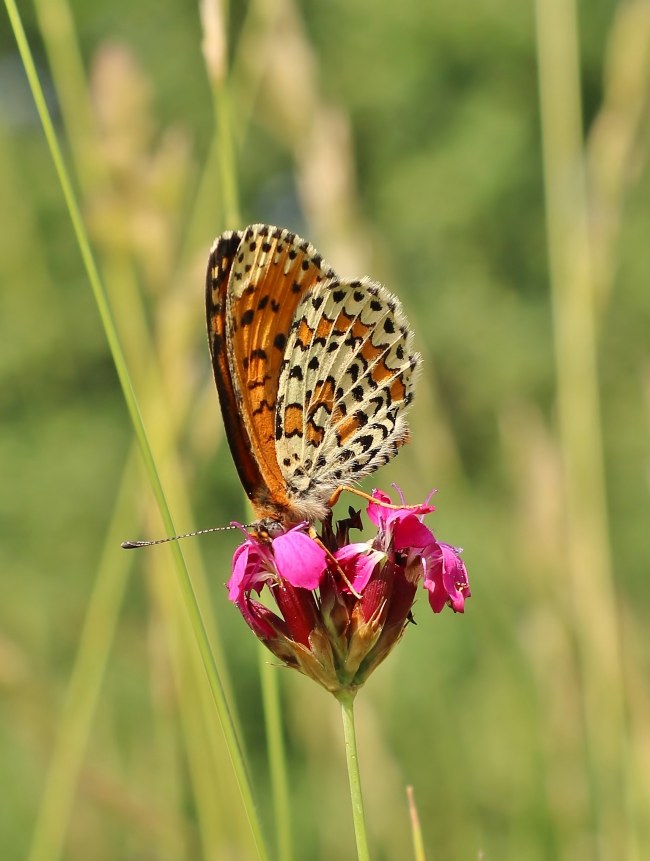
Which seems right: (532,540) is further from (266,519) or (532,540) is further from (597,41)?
(597,41)

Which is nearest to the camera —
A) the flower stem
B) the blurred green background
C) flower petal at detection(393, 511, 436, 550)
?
the flower stem

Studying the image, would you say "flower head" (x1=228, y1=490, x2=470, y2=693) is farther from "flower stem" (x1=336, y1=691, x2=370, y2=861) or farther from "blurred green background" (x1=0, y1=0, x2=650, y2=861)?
"blurred green background" (x1=0, y1=0, x2=650, y2=861)

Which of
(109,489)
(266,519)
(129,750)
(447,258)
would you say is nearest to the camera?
(266,519)

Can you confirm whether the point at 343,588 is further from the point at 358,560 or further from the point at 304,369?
the point at 304,369

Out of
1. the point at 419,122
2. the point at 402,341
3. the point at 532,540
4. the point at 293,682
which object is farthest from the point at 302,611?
the point at 419,122

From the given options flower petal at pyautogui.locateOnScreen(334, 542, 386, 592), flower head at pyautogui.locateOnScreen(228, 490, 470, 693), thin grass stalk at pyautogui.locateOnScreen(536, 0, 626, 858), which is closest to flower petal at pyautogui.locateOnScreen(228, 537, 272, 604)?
flower head at pyautogui.locateOnScreen(228, 490, 470, 693)

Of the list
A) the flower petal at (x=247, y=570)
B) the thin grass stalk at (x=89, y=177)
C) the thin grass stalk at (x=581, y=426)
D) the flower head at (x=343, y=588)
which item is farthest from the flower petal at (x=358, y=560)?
the thin grass stalk at (x=581, y=426)

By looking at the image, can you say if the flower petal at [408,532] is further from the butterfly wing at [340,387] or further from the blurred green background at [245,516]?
the blurred green background at [245,516]

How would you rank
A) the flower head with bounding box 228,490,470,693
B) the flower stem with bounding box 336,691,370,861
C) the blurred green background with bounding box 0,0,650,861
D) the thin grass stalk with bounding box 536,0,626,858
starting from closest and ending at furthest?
the flower stem with bounding box 336,691,370,861, the flower head with bounding box 228,490,470,693, the blurred green background with bounding box 0,0,650,861, the thin grass stalk with bounding box 536,0,626,858
